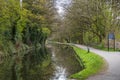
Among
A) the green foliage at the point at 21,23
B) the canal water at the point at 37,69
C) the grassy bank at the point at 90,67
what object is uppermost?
the green foliage at the point at 21,23

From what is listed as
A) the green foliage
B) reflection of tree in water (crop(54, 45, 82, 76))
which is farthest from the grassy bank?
the green foliage

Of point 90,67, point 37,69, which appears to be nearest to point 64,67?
point 37,69

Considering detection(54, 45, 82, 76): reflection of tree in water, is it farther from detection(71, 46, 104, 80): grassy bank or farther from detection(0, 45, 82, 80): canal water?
detection(71, 46, 104, 80): grassy bank

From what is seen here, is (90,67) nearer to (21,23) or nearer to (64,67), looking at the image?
(64,67)

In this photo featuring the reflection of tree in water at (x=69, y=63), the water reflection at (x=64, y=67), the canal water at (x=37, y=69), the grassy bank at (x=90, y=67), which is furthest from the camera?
the reflection of tree in water at (x=69, y=63)

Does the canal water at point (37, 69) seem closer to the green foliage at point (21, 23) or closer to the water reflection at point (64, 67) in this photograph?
the water reflection at point (64, 67)

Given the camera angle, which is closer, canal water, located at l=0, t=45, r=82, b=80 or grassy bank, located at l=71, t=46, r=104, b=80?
grassy bank, located at l=71, t=46, r=104, b=80

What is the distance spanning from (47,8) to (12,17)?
2235 centimetres

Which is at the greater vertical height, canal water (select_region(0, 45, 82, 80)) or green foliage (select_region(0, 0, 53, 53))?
green foliage (select_region(0, 0, 53, 53))

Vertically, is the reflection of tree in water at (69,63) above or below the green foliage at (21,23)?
below

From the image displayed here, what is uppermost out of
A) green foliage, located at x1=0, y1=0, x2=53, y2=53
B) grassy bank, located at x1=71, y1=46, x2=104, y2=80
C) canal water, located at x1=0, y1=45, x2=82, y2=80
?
green foliage, located at x1=0, y1=0, x2=53, y2=53

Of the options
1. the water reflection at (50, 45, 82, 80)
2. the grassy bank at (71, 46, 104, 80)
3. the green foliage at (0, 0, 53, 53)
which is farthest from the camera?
the green foliage at (0, 0, 53, 53)

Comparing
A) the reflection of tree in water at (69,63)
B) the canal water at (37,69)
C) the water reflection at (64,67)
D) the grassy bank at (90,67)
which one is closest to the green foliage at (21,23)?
the canal water at (37,69)

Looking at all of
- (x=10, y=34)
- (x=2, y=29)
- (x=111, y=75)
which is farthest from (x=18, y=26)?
(x=111, y=75)
